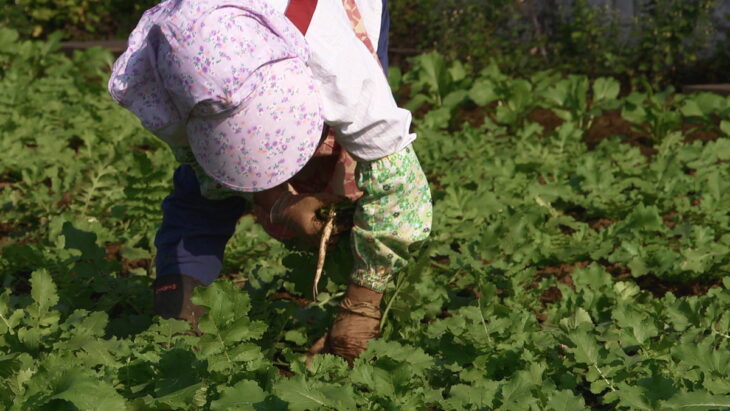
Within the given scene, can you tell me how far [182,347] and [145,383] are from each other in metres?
0.11

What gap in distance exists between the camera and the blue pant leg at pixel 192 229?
3.06 metres

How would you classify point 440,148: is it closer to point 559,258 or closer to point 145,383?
point 559,258

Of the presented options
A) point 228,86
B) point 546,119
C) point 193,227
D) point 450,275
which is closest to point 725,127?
point 546,119

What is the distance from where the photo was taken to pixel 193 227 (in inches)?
121

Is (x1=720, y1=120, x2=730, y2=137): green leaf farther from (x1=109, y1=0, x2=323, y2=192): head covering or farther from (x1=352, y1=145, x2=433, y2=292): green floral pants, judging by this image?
(x1=109, y1=0, x2=323, y2=192): head covering

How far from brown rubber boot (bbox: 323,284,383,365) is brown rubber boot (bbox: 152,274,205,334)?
0.42 meters

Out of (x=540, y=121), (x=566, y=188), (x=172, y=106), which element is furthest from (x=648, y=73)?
(x=172, y=106)

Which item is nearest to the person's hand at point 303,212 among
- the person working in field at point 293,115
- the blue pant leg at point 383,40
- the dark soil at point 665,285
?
the person working in field at point 293,115

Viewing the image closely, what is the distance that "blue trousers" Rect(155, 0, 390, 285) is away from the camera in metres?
3.06

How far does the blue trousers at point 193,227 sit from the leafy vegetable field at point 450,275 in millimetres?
182

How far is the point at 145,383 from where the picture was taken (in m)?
2.34

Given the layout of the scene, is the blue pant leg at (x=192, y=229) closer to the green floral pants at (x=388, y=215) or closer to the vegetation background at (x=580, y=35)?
the green floral pants at (x=388, y=215)

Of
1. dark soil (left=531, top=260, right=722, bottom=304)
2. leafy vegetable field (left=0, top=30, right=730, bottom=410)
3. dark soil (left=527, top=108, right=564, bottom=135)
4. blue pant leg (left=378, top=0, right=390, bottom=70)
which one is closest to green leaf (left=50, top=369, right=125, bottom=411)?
leafy vegetable field (left=0, top=30, right=730, bottom=410)

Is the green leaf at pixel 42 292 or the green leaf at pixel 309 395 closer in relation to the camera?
the green leaf at pixel 309 395
